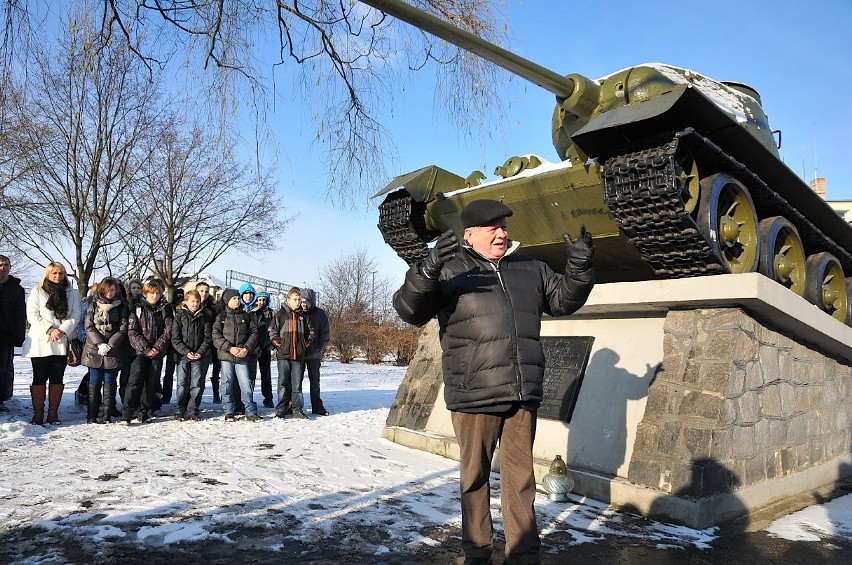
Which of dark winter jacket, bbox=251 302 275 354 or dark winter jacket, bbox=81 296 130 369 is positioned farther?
dark winter jacket, bbox=251 302 275 354

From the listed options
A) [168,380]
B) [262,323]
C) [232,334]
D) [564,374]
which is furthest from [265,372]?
[564,374]

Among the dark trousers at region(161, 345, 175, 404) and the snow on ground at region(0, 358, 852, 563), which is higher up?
the dark trousers at region(161, 345, 175, 404)

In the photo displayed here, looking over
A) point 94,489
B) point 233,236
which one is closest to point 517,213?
point 94,489

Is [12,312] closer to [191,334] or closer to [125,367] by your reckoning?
[125,367]

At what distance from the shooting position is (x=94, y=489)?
12.8ft

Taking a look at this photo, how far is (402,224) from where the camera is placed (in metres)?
7.43

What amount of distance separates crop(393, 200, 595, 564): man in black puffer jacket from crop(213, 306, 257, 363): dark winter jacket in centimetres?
476

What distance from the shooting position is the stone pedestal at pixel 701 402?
4.23 m

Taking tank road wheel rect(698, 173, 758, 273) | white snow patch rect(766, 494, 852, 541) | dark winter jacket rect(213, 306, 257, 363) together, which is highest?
tank road wheel rect(698, 173, 758, 273)

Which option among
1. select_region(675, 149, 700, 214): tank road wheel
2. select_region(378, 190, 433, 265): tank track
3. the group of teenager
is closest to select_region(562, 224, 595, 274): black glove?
select_region(675, 149, 700, 214): tank road wheel

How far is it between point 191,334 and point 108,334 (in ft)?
2.79

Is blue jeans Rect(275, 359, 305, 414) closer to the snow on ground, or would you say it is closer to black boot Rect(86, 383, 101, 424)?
the snow on ground

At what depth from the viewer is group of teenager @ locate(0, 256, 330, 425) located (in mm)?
6387

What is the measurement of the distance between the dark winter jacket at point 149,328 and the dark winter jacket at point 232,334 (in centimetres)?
50
